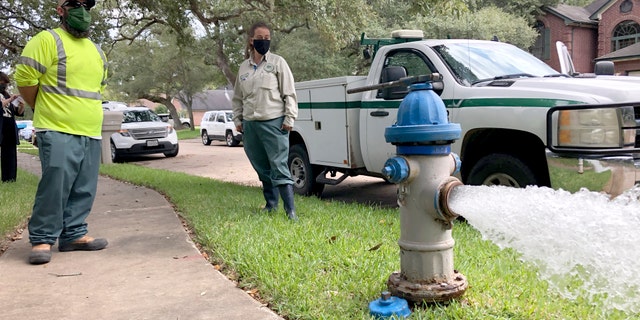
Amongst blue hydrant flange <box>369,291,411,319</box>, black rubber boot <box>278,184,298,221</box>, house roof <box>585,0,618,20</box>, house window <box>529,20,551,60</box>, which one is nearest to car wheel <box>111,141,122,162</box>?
black rubber boot <box>278,184,298,221</box>

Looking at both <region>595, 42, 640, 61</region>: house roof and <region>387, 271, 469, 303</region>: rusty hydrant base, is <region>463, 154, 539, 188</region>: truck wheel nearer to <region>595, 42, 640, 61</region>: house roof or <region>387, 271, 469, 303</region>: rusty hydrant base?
<region>387, 271, 469, 303</region>: rusty hydrant base

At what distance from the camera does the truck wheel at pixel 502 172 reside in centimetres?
460

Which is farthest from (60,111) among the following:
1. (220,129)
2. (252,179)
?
(220,129)

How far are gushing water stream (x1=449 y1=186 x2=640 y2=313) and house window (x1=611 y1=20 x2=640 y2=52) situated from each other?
113ft

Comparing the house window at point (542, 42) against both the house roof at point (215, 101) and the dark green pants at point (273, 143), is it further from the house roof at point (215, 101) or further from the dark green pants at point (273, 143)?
the house roof at point (215, 101)

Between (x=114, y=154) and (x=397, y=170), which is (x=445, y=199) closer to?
(x=397, y=170)

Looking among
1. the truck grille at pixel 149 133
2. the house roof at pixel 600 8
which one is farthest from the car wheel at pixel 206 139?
the house roof at pixel 600 8

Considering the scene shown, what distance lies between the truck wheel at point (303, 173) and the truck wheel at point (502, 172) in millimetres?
2688

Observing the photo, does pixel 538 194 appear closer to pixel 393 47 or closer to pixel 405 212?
pixel 405 212

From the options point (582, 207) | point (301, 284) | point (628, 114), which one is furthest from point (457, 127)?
point (628, 114)

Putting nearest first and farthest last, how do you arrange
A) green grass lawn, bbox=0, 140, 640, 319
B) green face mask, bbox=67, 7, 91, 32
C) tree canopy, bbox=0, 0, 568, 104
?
green grass lawn, bbox=0, 140, 640, 319 → green face mask, bbox=67, 7, 91, 32 → tree canopy, bbox=0, 0, 568, 104

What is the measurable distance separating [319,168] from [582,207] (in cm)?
544

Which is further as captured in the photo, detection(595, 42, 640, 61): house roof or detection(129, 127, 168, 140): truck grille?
detection(595, 42, 640, 61): house roof

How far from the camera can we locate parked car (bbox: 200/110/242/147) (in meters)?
23.7
